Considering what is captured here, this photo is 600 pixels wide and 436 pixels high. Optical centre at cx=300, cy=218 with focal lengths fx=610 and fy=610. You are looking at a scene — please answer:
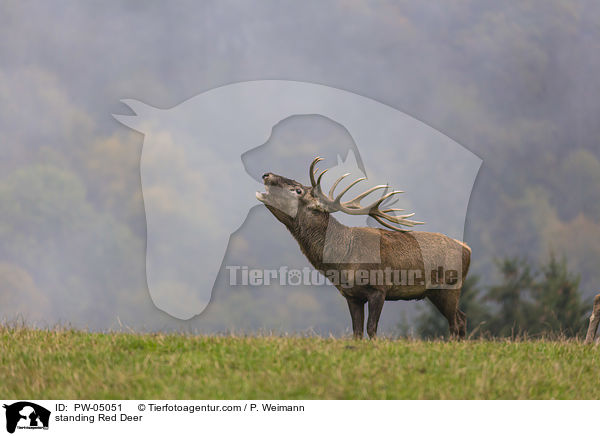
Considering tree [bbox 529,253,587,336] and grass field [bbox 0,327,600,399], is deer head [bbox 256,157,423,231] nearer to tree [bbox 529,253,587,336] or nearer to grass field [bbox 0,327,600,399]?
grass field [bbox 0,327,600,399]

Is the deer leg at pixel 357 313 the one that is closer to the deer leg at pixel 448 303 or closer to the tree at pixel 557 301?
the deer leg at pixel 448 303

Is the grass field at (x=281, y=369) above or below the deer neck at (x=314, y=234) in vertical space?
below

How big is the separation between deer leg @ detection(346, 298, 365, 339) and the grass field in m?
1.15

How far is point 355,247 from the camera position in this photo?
9.87 meters

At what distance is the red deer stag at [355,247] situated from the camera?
9.69 m

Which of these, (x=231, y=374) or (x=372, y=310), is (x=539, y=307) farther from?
(x=231, y=374)

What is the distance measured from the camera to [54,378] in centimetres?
666

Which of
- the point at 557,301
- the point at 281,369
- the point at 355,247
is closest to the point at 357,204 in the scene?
the point at 355,247

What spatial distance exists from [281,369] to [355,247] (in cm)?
364
